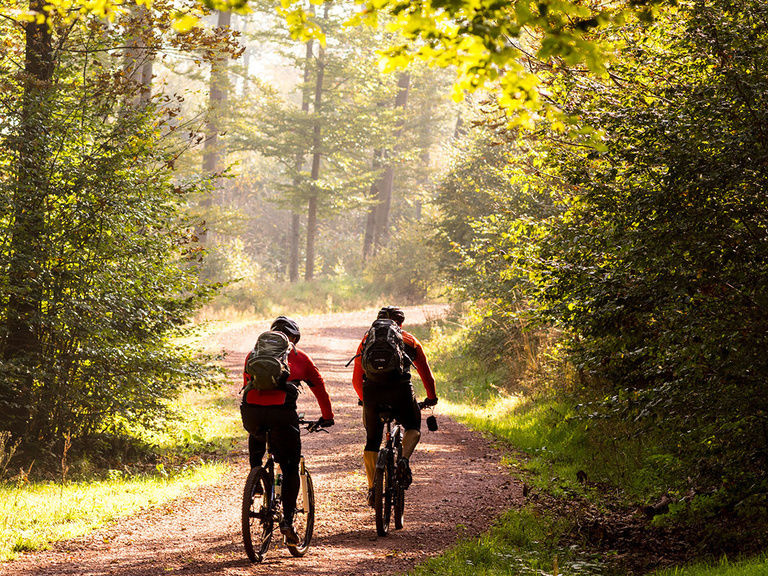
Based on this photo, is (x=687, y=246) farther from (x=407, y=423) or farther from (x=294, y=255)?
(x=294, y=255)

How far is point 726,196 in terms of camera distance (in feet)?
20.2

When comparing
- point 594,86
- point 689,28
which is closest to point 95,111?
point 594,86

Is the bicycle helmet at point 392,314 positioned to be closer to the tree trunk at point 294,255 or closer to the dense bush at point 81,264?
the dense bush at point 81,264

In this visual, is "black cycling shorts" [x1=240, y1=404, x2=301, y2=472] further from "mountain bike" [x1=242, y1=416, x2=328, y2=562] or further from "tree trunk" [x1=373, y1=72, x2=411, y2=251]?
"tree trunk" [x1=373, y1=72, x2=411, y2=251]

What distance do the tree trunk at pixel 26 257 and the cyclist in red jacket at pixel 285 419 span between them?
14.2 ft

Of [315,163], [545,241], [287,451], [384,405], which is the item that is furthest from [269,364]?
[315,163]

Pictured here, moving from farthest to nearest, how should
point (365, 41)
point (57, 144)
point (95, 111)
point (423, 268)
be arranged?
1. point (365, 41)
2. point (423, 268)
3. point (95, 111)
4. point (57, 144)

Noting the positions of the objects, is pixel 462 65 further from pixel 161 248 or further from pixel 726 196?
pixel 161 248

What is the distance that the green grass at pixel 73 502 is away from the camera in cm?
683

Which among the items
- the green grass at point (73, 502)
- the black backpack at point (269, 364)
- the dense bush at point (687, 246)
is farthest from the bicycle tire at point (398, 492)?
the green grass at point (73, 502)

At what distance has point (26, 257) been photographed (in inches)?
354

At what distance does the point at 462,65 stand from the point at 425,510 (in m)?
5.47

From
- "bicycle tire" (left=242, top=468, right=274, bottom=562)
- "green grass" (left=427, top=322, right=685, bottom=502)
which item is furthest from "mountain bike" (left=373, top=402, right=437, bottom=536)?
"green grass" (left=427, top=322, right=685, bottom=502)

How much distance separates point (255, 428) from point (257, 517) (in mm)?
728
